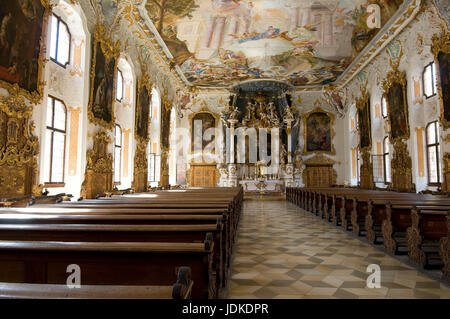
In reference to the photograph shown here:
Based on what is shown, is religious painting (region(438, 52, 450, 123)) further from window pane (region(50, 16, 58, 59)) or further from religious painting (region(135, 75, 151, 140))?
window pane (region(50, 16, 58, 59))

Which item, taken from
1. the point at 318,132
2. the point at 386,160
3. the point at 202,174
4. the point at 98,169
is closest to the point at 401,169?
the point at 386,160

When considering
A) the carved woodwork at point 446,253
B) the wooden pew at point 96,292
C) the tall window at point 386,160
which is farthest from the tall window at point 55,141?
the tall window at point 386,160

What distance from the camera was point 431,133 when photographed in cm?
1170

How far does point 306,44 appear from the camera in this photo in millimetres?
15250

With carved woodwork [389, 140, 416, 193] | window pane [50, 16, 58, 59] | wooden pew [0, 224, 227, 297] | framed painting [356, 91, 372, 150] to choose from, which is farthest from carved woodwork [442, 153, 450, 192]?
window pane [50, 16, 58, 59]

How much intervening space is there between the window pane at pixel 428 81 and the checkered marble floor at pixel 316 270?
829 centimetres

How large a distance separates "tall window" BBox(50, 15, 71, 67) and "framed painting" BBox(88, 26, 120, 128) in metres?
0.74

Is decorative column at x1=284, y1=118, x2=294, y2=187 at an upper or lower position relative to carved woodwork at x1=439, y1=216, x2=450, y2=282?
upper

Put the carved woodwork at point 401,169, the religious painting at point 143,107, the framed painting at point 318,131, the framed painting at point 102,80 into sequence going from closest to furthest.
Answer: the framed painting at point 102,80 → the carved woodwork at point 401,169 → the religious painting at point 143,107 → the framed painting at point 318,131

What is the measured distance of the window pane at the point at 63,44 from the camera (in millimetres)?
8625

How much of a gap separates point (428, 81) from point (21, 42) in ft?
44.1

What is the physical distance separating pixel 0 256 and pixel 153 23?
12578mm

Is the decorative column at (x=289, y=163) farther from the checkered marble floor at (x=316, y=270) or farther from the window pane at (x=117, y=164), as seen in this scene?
the checkered marble floor at (x=316, y=270)

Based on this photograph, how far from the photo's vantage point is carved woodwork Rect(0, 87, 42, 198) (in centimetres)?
582
